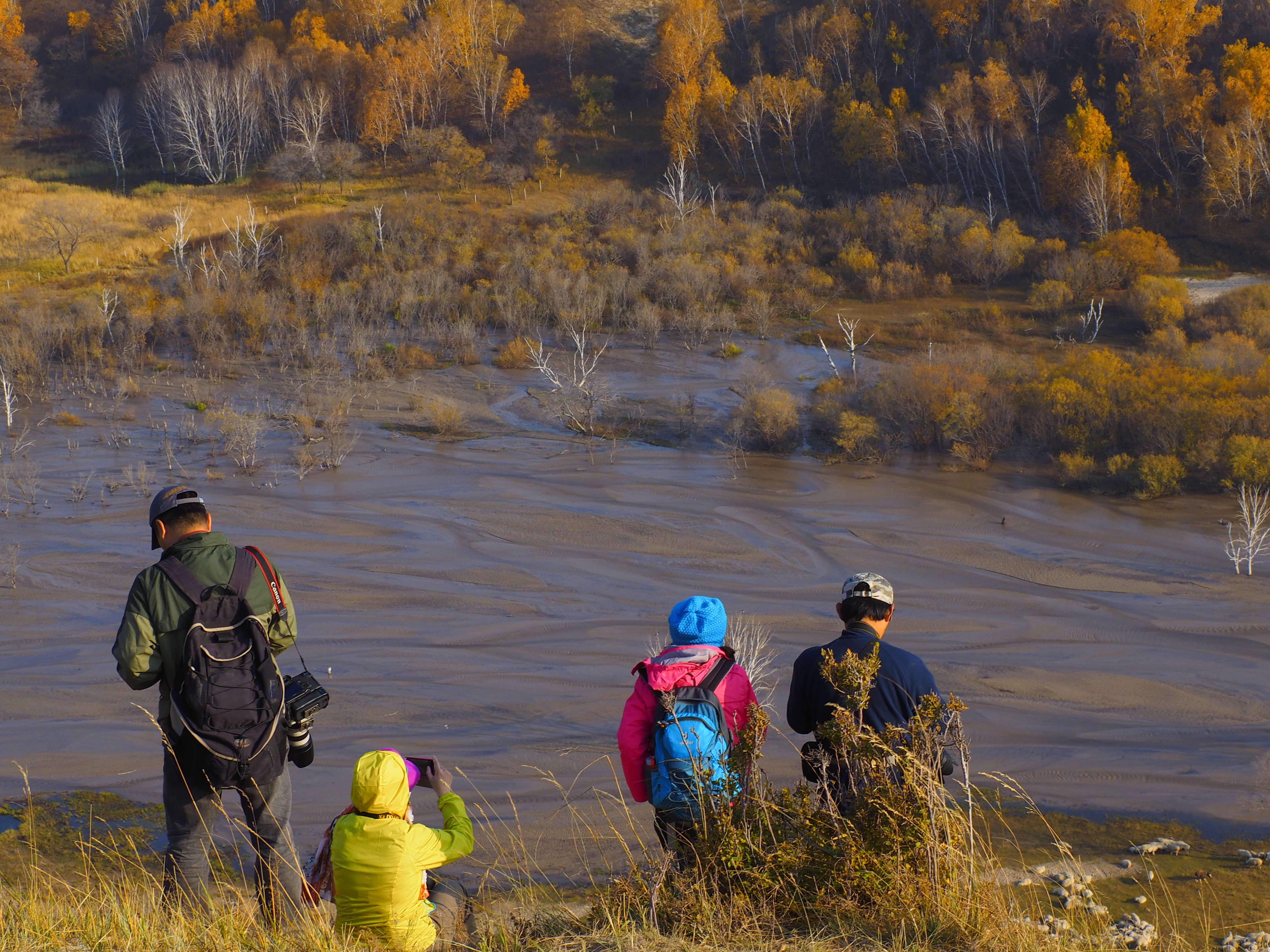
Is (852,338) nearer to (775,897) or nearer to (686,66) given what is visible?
(775,897)

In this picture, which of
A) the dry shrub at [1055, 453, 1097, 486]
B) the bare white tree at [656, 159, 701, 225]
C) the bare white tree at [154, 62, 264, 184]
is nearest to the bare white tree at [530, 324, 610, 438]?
the dry shrub at [1055, 453, 1097, 486]

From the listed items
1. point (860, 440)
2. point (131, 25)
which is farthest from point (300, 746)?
point (131, 25)

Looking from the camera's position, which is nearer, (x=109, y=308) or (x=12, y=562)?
(x=12, y=562)

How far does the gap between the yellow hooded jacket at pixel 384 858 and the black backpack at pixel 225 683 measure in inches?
20.8

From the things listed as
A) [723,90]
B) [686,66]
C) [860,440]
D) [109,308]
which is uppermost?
[686,66]

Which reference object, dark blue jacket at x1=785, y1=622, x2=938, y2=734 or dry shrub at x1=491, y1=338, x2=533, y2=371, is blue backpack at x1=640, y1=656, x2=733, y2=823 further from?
dry shrub at x1=491, y1=338, x2=533, y2=371

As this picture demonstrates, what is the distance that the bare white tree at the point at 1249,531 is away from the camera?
1527 centimetres

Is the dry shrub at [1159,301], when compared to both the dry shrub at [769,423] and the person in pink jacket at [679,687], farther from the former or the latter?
the person in pink jacket at [679,687]

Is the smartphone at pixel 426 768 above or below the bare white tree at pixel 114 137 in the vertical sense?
below

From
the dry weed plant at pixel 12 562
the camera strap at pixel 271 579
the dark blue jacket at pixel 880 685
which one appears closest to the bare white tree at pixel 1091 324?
the dry weed plant at pixel 12 562

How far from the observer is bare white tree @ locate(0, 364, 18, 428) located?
Answer: 79.8 ft

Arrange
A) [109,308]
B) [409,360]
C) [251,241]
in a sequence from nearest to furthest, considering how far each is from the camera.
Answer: [409,360] < [109,308] < [251,241]

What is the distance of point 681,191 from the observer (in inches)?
1720

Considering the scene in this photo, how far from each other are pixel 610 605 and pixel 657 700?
34.1ft
